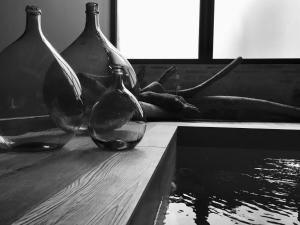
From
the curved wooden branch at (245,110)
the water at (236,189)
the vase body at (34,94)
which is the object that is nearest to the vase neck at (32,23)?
the vase body at (34,94)

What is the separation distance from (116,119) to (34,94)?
0.23 meters

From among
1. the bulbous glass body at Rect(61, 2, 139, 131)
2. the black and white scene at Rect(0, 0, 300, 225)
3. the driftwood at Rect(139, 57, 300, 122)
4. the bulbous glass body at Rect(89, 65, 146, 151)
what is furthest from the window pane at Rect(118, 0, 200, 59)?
the bulbous glass body at Rect(89, 65, 146, 151)

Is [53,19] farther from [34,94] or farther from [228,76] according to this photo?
[34,94]

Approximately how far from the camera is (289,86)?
3680mm

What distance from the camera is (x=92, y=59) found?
133 centimetres

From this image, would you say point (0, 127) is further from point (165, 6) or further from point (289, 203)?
point (165, 6)

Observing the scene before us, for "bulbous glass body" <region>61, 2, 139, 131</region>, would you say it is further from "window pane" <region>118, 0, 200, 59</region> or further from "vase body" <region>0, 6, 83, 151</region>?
"window pane" <region>118, 0, 200, 59</region>

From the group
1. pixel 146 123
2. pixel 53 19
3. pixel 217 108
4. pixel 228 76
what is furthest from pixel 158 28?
pixel 146 123

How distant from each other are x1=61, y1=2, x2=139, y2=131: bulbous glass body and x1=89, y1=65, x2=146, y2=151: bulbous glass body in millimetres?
155

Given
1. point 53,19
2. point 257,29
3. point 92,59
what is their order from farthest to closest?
point 257,29
point 53,19
point 92,59

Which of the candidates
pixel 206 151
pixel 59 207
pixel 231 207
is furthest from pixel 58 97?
pixel 206 151

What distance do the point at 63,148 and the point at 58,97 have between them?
197 mm

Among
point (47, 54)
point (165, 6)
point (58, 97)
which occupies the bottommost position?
point (58, 97)

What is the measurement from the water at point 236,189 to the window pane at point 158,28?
1811 mm
